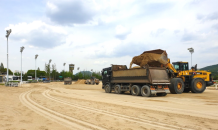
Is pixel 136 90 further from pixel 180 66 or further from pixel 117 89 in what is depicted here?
pixel 180 66

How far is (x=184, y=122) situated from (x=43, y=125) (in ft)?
16.6

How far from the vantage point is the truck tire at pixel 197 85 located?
19766 mm

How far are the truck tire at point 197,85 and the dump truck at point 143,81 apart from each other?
4.10 metres

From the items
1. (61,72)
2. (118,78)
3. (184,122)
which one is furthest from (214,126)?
(61,72)

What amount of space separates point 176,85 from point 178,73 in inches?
97.5

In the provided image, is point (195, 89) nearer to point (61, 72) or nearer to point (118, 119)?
point (118, 119)

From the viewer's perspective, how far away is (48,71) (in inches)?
3989

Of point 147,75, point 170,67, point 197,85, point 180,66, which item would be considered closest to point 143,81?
point 147,75

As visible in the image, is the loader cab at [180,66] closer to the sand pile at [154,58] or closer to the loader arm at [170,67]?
the loader arm at [170,67]

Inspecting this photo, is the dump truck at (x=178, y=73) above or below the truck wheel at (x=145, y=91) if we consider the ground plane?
above

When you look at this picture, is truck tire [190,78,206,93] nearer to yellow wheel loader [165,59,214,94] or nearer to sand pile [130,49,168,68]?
yellow wheel loader [165,59,214,94]

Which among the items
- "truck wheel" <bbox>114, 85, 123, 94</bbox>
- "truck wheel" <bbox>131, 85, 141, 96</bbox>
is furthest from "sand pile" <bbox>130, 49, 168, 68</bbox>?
"truck wheel" <bbox>114, 85, 123, 94</bbox>

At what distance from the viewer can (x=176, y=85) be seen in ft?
61.5

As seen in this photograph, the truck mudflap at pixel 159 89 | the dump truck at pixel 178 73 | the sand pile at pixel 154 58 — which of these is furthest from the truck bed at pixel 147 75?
the dump truck at pixel 178 73
